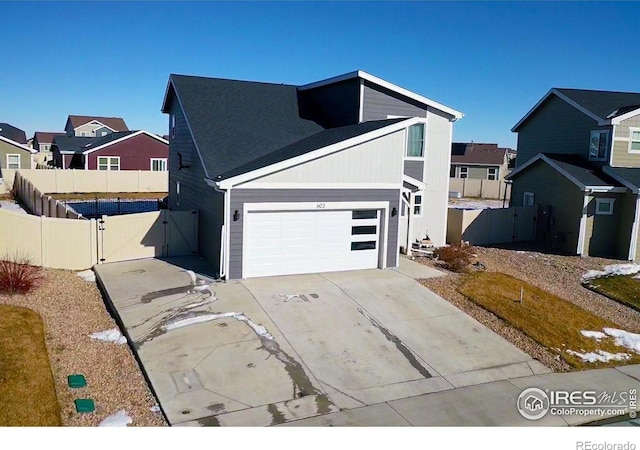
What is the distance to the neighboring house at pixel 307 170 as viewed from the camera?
14516 mm

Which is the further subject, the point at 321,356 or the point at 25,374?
the point at 321,356

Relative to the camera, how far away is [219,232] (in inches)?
590

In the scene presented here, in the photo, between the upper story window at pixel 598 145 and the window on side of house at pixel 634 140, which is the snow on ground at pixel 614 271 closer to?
the upper story window at pixel 598 145

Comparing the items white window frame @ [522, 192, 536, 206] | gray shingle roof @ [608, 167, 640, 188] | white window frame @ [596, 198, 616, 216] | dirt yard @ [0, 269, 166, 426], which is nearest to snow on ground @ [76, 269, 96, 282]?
dirt yard @ [0, 269, 166, 426]

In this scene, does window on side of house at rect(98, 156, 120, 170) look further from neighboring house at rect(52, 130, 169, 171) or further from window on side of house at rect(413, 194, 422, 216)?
window on side of house at rect(413, 194, 422, 216)

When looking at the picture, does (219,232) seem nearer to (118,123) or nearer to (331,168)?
(331,168)

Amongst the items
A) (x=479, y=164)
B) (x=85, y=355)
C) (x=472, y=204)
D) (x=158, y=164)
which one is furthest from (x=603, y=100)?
(x=158, y=164)

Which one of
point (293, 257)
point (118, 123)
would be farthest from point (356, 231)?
point (118, 123)

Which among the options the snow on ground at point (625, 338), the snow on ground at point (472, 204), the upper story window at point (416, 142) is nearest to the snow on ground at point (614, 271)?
the snow on ground at point (625, 338)

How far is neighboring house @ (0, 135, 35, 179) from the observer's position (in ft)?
142

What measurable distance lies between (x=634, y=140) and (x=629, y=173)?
1658 millimetres

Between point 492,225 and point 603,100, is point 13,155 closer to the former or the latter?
point 492,225

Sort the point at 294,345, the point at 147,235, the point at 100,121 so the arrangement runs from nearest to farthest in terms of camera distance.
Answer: the point at 294,345
the point at 147,235
the point at 100,121

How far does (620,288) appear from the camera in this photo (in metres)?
16.8
